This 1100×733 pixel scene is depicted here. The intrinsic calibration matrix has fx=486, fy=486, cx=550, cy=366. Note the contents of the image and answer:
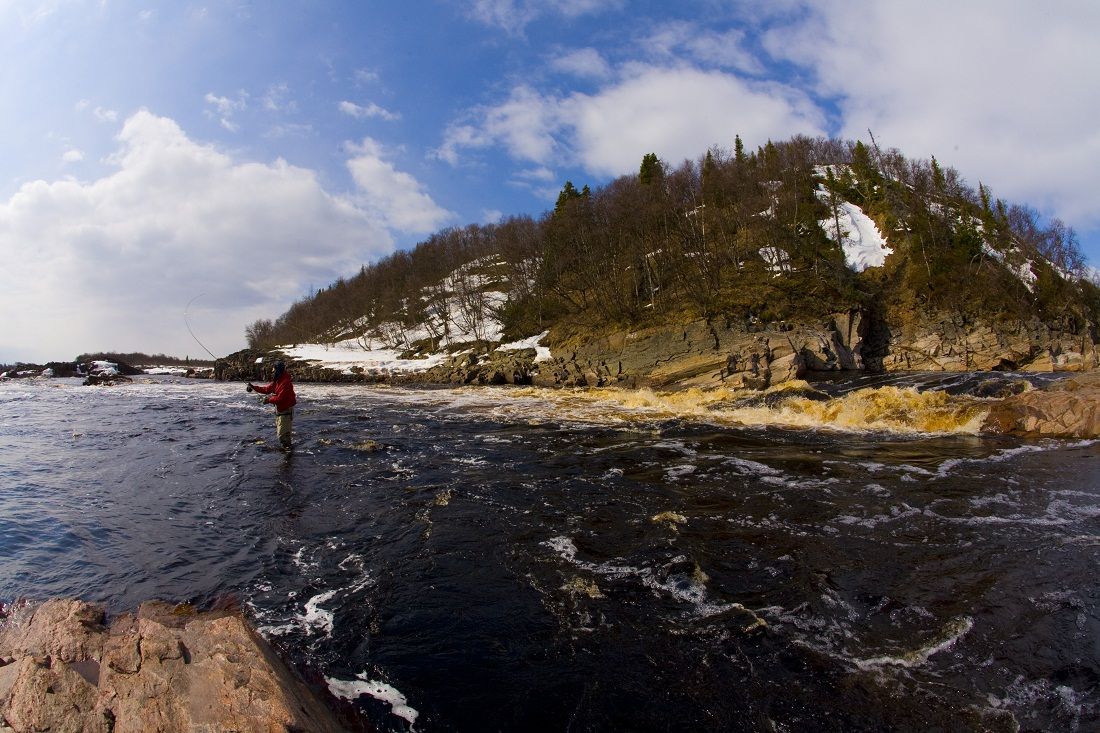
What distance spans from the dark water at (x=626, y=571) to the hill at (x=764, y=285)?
24.3 m

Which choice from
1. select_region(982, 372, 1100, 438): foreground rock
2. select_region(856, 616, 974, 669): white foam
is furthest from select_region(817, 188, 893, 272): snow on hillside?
select_region(856, 616, 974, 669): white foam

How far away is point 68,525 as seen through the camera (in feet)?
27.4

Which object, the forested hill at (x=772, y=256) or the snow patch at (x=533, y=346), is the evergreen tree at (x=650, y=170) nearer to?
the forested hill at (x=772, y=256)

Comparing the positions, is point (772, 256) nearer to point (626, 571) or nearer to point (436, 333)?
point (436, 333)

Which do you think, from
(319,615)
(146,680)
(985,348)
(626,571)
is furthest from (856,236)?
(146,680)

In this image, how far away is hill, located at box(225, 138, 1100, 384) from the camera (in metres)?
40.7

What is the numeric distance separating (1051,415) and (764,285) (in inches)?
1233

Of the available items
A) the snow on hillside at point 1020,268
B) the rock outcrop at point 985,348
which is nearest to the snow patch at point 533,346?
the rock outcrop at point 985,348

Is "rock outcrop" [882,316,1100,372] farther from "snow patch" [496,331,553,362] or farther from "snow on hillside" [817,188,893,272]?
"snow patch" [496,331,553,362]

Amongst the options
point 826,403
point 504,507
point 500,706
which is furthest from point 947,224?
point 500,706

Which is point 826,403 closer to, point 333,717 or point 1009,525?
point 1009,525

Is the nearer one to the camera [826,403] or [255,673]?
[255,673]

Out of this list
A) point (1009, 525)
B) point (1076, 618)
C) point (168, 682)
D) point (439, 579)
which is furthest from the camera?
point (1009, 525)

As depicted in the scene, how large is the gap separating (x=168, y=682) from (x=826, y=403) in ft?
69.6
